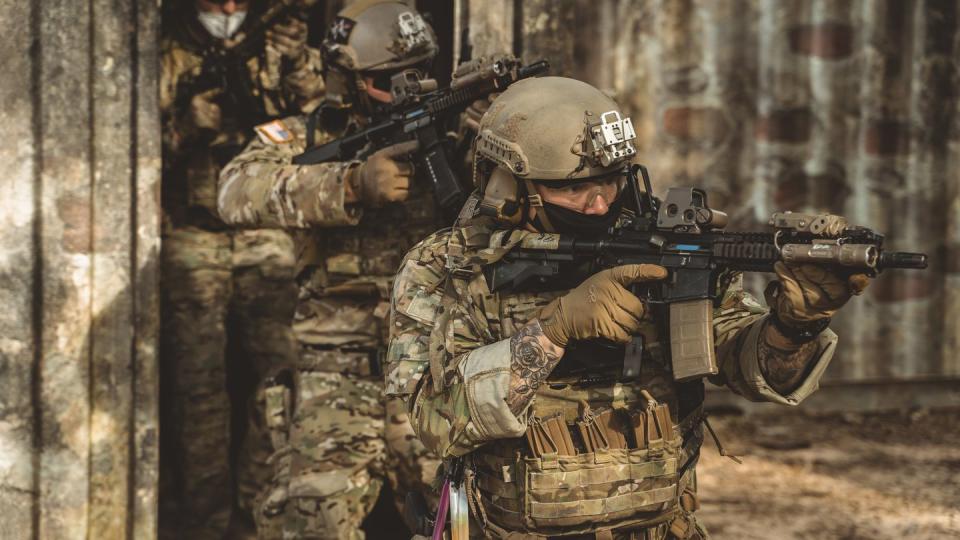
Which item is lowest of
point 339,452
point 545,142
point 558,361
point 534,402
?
point 339,452

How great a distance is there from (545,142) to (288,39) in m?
3.12

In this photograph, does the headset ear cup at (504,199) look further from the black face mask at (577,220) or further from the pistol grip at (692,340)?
the pistol grip at (692,340)

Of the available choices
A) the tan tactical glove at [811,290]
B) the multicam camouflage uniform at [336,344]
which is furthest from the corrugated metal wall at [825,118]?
the tan tactical glove at [811,290]

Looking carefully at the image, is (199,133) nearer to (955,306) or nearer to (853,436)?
(853,436)

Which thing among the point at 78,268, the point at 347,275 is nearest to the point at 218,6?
the point at 78,268

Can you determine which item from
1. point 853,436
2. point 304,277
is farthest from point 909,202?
point 304,277

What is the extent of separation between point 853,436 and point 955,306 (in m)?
1.08

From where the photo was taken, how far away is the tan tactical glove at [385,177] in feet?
12.0

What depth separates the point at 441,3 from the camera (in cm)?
501

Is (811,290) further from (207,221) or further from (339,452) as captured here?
(207,221)

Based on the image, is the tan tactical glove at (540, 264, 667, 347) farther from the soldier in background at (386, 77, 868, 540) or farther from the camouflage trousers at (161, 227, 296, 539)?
the camouflage trousers at (161, 227, 296, 539)

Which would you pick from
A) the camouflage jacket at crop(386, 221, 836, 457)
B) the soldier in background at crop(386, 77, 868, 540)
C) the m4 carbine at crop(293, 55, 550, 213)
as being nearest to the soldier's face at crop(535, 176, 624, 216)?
the soldier in background at crop(386, 77, 868, 540)

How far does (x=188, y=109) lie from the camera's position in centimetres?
512

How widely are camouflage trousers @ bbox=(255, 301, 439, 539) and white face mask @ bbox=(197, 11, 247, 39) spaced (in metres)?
1.87
